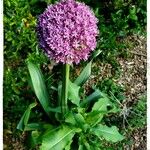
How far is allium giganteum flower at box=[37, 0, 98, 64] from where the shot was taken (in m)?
2.92

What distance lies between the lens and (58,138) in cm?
338

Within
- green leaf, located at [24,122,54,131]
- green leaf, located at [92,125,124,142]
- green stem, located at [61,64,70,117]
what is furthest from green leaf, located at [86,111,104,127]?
green leaf, located at [24,122,54,131]

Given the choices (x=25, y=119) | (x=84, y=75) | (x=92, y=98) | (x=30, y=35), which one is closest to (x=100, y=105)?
(x=92, y=98)

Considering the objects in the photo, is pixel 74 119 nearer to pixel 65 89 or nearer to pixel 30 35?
pixel 65 89

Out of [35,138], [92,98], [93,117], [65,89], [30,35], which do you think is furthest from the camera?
[30,35]

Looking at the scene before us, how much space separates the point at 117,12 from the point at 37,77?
1273mm

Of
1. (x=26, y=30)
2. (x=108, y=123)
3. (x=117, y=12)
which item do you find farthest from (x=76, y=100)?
(x=117, y=12)

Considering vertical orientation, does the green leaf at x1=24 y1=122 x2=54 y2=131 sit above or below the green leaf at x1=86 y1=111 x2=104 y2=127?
below

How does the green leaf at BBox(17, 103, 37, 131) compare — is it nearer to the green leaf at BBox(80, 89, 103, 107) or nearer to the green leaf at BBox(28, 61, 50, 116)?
the green leaf at BBox(28, 61, 50, 116)

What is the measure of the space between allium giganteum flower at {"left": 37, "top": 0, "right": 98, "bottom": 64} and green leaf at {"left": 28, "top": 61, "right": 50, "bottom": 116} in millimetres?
535

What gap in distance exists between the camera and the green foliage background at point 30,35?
13.1 ft

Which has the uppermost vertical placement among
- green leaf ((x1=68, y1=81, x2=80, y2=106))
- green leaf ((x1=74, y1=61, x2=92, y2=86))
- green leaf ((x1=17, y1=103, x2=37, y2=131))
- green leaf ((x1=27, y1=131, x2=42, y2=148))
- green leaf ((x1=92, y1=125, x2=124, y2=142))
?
green leaf ((x1=74, y1=61, x2=92, y2=86))

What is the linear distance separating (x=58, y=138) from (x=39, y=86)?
0.47m

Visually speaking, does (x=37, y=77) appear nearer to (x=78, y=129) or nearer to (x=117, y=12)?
(x=78, y=129)
